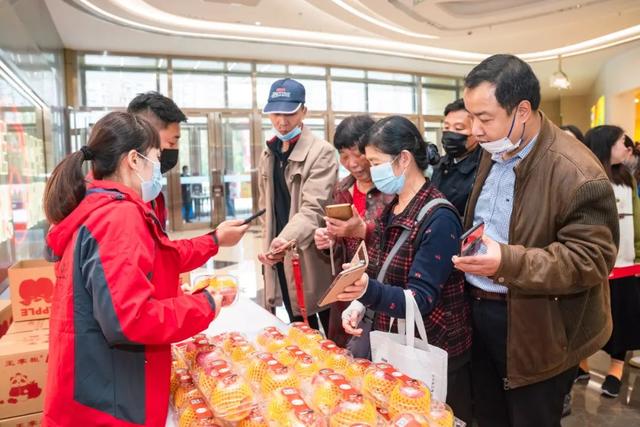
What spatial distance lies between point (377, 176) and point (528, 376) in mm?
804

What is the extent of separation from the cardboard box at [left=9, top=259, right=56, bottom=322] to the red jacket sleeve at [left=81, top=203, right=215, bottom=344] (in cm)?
155

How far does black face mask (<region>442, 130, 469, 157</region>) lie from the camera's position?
236 centimetres

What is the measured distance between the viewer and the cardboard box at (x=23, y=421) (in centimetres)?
212

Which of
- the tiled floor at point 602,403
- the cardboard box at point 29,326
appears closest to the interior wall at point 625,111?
the tiled floor at point 602,403

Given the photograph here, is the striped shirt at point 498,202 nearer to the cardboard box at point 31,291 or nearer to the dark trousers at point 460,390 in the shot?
the dark trousers at point 460,390

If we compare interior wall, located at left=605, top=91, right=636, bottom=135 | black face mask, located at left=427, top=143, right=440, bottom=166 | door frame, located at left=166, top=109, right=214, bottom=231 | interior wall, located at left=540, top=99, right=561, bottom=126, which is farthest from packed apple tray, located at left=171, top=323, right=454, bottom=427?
interior wall, located at left=540, top=99, right=561, bottom=126

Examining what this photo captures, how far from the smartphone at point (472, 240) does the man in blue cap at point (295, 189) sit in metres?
1.17

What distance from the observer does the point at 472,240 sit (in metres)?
1.26

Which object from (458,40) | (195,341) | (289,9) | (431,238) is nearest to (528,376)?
(431,238)

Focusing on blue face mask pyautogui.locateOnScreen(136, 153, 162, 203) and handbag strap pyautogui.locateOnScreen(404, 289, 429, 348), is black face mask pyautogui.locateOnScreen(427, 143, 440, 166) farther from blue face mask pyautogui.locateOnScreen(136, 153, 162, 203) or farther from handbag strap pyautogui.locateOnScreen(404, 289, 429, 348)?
blue face mask pyautogui.locateOnScreen(136, 153, 162, 203)

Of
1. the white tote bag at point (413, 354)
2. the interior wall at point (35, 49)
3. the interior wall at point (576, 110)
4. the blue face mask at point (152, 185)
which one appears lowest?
the white tote bag at point (413, 354)

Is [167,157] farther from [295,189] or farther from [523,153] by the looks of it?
[523,153]

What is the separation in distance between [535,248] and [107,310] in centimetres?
114

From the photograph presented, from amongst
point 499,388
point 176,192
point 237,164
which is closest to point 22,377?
point 499,388
